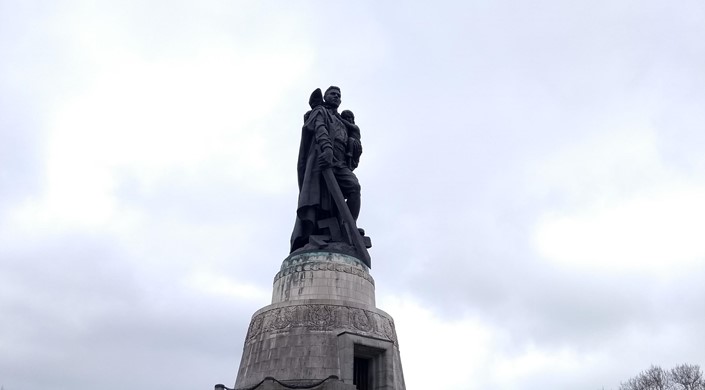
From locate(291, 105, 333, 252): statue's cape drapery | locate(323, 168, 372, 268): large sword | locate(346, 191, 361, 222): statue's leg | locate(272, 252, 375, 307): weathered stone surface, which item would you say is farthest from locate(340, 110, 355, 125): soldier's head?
locate(272, 252, 375, 307): weathered stone surface

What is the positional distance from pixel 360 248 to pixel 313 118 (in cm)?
475

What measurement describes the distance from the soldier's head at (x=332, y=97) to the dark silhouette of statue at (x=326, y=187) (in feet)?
1.24

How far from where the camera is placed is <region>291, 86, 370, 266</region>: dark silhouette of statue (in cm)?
2167

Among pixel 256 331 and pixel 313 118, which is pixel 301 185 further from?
pixel 256 331

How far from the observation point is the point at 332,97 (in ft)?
77.6

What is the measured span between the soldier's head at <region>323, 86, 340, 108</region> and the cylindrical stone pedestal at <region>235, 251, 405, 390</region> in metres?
5.82

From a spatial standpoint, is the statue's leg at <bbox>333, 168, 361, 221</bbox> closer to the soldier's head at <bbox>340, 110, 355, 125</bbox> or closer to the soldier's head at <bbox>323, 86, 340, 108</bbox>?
the soldier's head at <bbox>340, 110, 355, 125</bbox>

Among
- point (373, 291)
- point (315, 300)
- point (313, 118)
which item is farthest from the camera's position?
point (313, 118)

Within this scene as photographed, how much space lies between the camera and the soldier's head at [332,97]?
77.6 ft

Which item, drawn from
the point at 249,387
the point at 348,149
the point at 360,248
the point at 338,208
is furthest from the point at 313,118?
the point at 249,387

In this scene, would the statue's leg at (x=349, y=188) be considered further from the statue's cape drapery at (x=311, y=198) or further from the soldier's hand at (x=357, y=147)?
the soldier's hand at (x=357, y=147)

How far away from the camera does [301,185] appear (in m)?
23.2

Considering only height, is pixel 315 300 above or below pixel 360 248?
below

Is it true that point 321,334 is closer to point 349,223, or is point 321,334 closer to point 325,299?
point 325,299
